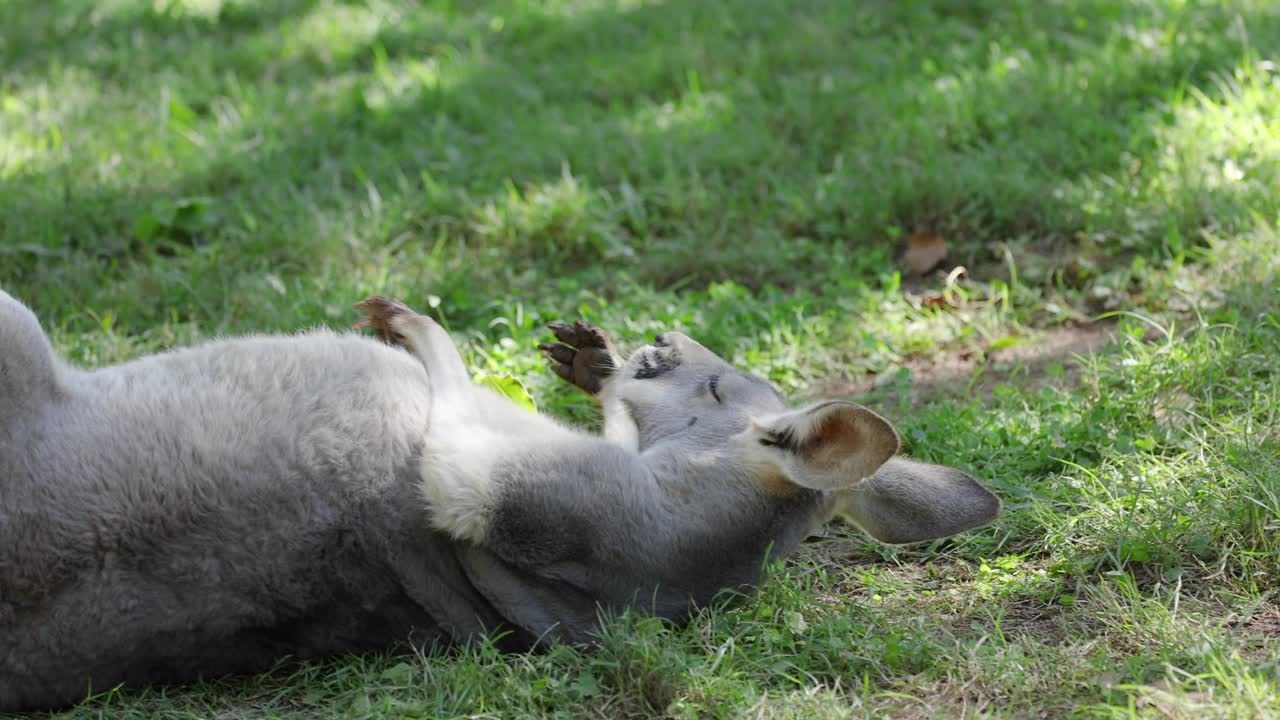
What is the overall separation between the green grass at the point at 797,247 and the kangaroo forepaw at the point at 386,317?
71 cm

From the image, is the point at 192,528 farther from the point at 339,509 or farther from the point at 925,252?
the point at 925,252

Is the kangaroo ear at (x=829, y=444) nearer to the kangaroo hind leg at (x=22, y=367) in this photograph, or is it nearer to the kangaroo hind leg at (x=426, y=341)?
the kangaroo hind leg at (x=426, y=341)

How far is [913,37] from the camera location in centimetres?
754

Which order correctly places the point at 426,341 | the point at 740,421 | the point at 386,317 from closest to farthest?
the point at 740,421 → the point at 426,341 → the point at 386,317

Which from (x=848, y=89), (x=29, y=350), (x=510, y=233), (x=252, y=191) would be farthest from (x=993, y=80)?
(x=29, y=350)

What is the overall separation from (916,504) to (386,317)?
1693 mm

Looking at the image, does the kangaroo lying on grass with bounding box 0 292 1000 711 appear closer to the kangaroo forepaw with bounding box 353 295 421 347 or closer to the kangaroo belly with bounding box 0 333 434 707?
the kangaroo belly with bounding box 0 333 434 707

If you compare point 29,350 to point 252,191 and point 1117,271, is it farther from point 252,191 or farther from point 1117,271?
point 1117,271

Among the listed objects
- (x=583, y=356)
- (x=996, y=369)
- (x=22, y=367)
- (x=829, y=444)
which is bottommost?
(x=996, y=369)

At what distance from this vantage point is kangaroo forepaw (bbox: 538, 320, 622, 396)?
4.12 m

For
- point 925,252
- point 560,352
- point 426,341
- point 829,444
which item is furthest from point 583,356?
point 925,252

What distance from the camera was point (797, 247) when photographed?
571 centimetres

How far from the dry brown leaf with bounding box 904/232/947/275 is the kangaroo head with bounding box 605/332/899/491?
1.84 meters

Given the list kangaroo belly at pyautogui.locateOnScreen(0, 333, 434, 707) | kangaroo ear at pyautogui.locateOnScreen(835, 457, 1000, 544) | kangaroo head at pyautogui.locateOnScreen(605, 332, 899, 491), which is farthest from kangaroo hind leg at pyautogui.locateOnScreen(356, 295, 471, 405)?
kangaroo ear at pyautogui.locateOnScreen(835, 457, 1000, 544)
